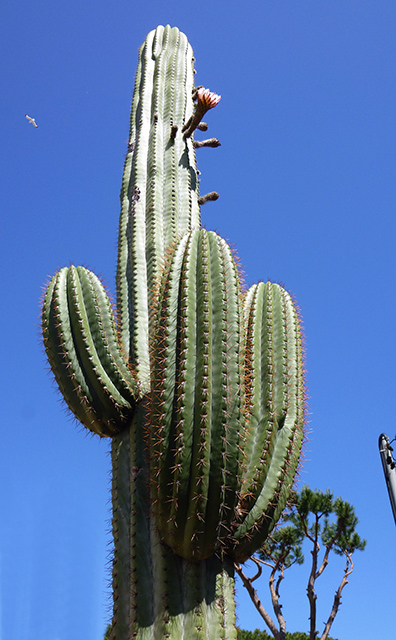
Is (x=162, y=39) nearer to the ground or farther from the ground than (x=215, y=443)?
farther from the ground

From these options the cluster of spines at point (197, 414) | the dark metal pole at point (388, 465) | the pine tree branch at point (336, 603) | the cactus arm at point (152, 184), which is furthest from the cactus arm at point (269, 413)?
the pine tree branch at point (336, 603)

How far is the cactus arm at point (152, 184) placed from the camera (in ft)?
13.1

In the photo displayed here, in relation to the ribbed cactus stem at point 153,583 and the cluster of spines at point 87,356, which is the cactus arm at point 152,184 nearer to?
the cluster of spines at point 87,356

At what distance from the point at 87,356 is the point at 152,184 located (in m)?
1.78

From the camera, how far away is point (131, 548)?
3061mm

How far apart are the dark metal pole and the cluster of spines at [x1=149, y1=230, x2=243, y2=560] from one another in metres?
2.34

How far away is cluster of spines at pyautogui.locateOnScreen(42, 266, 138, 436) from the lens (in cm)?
338

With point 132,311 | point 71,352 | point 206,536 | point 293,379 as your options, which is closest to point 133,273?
point 132,311

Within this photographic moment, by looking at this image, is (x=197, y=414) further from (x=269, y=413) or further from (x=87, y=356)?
(x=87, y=356)

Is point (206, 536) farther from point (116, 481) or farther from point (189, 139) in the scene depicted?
point (189, 139)

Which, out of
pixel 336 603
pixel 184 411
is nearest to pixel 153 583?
pixel 184 411

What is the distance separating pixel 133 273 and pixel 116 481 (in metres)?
1.52

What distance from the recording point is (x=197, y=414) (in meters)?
2.83

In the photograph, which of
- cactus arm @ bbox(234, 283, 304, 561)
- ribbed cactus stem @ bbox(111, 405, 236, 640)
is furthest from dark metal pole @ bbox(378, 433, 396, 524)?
ribbed cactus stem @ bbox(111, 405, 236, 640)
